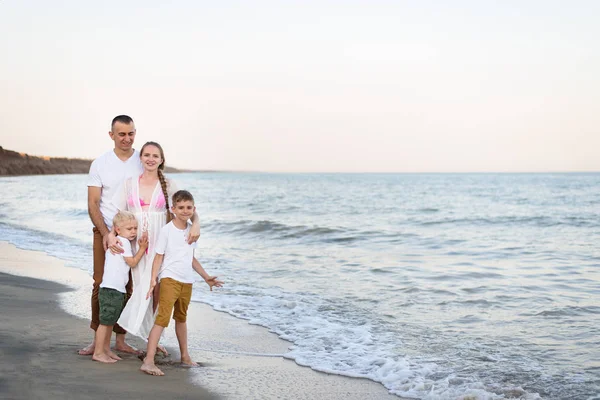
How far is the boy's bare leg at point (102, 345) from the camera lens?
451 cm

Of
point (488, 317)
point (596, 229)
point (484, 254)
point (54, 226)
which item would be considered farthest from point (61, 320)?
point (596, 229)

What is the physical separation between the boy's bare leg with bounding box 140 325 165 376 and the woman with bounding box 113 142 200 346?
14cm

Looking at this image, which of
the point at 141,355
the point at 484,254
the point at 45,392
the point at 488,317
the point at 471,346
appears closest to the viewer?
the point at 45,392

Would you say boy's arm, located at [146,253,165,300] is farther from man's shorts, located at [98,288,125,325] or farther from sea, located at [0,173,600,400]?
sea, located at [0,173,600,400]

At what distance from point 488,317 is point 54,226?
15.3 meters

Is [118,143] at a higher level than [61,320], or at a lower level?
higher

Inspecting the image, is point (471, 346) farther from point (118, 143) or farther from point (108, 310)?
point (118, 143)

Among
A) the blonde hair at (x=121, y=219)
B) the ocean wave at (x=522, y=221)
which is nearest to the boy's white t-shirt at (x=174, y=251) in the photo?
the blonde hair at (x=121, y=219)

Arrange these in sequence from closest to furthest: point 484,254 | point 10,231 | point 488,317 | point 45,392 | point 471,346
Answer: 1. point 45,392
2. point 471,346
3. point 488,317
4. point 484,254
5. point 10,231

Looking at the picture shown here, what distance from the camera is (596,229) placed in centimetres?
1928

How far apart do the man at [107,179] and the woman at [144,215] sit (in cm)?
9

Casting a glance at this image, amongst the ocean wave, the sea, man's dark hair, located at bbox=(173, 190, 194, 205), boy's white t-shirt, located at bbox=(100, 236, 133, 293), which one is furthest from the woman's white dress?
the ocean wave

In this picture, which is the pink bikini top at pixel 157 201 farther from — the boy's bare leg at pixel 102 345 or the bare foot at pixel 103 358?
the bare foot at pixel 103 358

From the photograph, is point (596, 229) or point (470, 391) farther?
point (596, 229)
